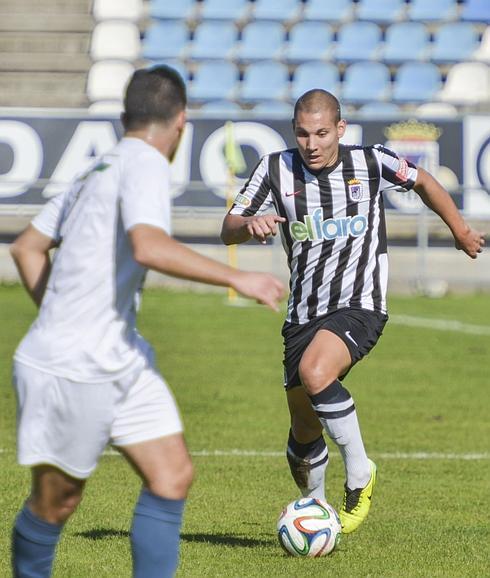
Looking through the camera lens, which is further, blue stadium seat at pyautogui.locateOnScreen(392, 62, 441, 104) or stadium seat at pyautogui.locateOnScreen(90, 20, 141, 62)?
stadium seat at pyautogui.locateOnScreen(90, 20, 141, 62)

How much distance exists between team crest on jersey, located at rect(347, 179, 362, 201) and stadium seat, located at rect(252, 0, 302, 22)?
19.5m

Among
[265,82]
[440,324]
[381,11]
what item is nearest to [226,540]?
[440,324]

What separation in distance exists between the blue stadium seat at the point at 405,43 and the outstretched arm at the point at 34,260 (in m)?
20.7

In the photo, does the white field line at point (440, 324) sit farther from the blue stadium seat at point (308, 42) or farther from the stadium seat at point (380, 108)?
the blue stadium seat at point (308, 42)

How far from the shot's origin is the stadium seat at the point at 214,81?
23.8 metres

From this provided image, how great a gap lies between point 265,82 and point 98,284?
795 inches

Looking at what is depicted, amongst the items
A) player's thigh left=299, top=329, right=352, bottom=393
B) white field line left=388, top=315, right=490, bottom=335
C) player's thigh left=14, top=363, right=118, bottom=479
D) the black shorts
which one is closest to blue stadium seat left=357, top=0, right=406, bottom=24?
white field line left=388, top=315, right=490, bottom=335

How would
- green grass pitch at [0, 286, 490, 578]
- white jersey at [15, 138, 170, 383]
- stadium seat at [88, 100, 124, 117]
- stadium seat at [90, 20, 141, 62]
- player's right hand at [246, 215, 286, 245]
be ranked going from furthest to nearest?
stadium seat at [90, 20, 141, 62] < stadium seat at [88, 100, 124, 117] < green grass pitch at [0, 286, 490, 578] < player's right hand at [246, 215, 286, 245] < white jersey at [15, 138, 170, 383]

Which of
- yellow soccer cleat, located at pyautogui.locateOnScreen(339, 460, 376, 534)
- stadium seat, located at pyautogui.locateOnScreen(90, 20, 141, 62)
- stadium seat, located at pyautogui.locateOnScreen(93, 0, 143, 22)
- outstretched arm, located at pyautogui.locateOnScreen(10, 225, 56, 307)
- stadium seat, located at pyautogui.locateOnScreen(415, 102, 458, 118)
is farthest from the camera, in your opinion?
stadium seat, located at pyautogui.locateOnScreen(93, 0, 143, 22)

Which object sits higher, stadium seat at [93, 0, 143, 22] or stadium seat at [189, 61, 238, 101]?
stadium seat at [93, 0, 143, 22]

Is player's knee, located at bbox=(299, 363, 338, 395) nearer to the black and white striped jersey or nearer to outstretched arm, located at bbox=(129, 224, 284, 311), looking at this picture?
the black and white striped jersey

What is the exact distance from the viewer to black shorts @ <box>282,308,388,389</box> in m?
5.99

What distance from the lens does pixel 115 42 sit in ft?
79.7

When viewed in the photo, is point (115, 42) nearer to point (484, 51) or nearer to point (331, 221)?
point (484, 51)
